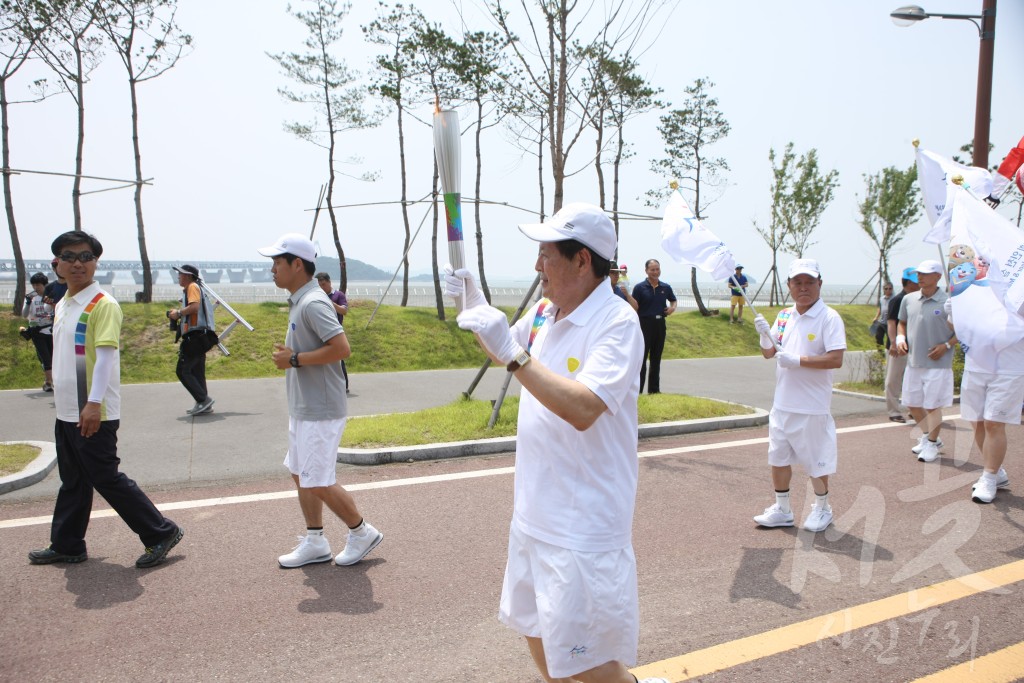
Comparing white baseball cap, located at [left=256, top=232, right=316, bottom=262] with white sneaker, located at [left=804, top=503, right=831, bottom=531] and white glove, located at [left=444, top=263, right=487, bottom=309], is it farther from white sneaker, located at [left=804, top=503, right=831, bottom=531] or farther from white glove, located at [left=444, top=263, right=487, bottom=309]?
white sneaker, located at [left=804, top=503, right=831, bottom=531]

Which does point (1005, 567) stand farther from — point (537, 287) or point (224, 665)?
point (537, 287)

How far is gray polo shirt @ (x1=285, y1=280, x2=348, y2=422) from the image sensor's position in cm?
423

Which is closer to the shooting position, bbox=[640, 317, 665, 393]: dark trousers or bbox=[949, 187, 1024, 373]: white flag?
bbox=[949, 187, 1024, 373]: white flag

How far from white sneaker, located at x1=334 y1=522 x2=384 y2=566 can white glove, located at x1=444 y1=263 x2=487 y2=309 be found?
7.45ft

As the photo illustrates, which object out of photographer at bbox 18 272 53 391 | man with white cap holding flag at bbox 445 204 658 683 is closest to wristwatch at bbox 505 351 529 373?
man with white cap holding flag at bbox 445 204 658 683

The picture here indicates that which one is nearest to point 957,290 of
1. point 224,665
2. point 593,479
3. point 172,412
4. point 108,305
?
point 593,479

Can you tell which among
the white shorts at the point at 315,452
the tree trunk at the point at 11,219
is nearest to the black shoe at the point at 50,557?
the white shorts at the point at 315,452

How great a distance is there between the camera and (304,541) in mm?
4445

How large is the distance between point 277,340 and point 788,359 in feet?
40.0

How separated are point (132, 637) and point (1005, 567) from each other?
15.8 ft

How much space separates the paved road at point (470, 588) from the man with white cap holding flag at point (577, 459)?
1.13 m

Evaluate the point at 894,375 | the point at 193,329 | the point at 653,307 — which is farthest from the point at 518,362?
the point at 894,375

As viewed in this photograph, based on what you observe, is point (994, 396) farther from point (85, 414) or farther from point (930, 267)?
point (85, 414)

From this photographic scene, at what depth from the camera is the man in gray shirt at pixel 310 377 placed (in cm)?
422
